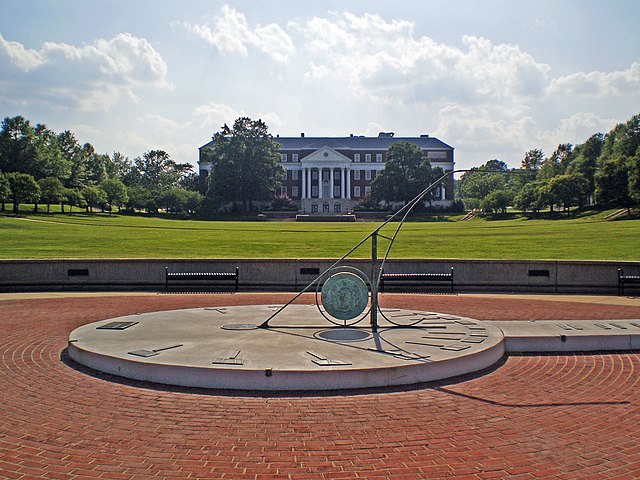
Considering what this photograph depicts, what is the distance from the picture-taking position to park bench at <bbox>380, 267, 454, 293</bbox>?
20.8 m

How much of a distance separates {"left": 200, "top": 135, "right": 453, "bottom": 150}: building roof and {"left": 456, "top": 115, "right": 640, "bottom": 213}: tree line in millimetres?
12950

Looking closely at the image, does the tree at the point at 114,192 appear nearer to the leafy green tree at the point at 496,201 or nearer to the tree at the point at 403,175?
the tree at the point at 403,175

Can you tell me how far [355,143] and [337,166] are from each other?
9.94 metres

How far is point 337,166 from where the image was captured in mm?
122625

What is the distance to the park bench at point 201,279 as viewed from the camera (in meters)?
20.8

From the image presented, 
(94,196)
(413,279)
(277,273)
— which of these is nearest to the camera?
(413,279)

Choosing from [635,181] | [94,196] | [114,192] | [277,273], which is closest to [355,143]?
[114,192]

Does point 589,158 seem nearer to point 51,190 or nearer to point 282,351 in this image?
point 51,190

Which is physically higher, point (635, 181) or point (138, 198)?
point (635, 181)

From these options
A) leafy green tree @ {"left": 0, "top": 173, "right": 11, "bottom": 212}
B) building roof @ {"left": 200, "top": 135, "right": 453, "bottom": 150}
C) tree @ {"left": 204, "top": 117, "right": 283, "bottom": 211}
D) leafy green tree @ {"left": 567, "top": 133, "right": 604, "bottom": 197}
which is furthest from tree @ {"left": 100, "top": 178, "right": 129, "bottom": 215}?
leafy green tree @ {"left": 567, "top": 133, "right": 604, "bottom": 197}

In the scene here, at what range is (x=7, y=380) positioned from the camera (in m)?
8.94

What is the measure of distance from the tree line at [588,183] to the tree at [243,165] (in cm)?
3562

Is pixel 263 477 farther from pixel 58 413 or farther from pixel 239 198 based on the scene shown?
pixel 239 198

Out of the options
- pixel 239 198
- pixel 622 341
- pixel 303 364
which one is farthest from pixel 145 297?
pixel 239 198
